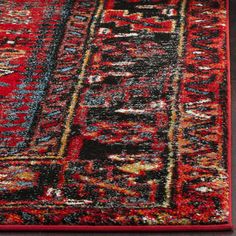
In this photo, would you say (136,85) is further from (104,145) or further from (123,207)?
(123,207)

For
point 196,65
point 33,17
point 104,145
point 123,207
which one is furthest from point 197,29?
point 123,207

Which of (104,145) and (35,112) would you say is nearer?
(104,145)

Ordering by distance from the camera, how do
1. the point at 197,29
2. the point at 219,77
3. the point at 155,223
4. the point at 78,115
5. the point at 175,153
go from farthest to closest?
1. the point at 197,29
2. the point at 219,77
3. the point at 78,115
4. the point at 175,153
5. the point at 155,223

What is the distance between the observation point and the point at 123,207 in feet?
13.0

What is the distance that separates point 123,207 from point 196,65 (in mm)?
1486

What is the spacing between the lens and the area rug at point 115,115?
13.0 feet

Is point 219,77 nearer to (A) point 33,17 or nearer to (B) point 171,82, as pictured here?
(B) point 171,82

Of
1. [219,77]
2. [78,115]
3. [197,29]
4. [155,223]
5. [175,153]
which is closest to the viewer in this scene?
[155,223]

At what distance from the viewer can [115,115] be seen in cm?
474

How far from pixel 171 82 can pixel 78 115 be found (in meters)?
0.56

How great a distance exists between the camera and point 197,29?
18.9ft

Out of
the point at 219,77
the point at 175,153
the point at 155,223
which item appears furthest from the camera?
the point at 219,77

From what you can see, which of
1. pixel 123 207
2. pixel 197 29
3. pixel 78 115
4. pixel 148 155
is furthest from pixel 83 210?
pixel 197 29

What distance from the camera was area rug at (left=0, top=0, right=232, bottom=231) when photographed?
396 cm
